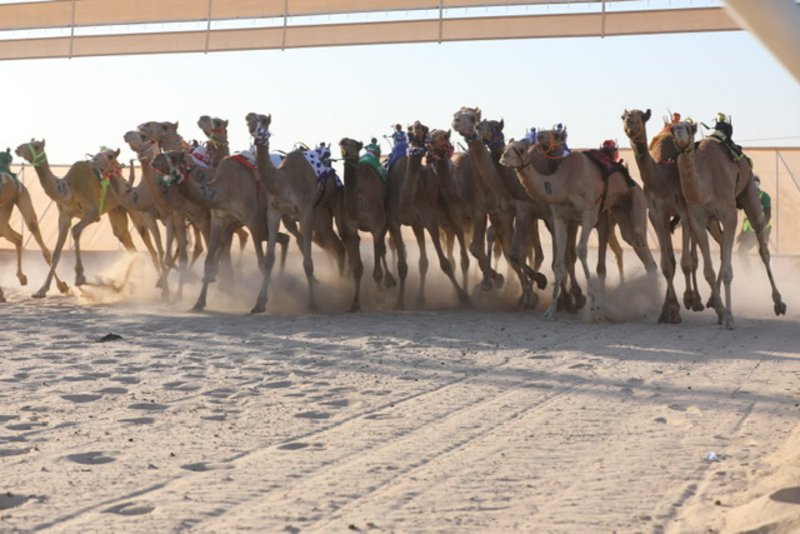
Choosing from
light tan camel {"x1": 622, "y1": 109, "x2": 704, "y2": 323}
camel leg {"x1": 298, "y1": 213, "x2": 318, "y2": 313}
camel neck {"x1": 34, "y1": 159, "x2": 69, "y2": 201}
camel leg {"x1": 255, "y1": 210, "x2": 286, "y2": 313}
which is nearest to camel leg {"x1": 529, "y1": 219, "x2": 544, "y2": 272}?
light tan camel {"x1": 622, "y1": 109, "x2": 704, "y2": 323}

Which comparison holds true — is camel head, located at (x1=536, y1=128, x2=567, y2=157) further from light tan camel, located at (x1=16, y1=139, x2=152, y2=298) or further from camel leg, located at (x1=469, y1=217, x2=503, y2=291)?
light tan camel, located at (x1=16, y1=139, x2=152, y2=298)

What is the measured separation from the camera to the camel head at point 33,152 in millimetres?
18125

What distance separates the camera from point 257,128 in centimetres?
1434

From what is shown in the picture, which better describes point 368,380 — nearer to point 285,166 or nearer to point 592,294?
point 592,294

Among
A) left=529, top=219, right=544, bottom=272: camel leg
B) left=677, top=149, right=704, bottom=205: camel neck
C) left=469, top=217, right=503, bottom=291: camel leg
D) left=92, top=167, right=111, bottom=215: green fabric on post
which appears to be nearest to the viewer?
left=677, top=149, right=704, bottom=205: camel neck

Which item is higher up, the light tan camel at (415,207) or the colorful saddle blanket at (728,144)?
the colorful saddle blanket at (728,144)

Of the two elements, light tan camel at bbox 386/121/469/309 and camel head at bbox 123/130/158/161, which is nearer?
light tan camel at bbox 386/121/469/309

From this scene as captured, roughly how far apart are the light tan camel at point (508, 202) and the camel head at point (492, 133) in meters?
0.07

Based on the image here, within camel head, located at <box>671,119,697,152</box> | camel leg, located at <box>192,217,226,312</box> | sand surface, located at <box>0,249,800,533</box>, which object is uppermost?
camel head, located at <box>671,119,697,152</box>

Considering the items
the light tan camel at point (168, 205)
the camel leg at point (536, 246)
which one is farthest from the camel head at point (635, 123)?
the light tan camel at point (168, 205)

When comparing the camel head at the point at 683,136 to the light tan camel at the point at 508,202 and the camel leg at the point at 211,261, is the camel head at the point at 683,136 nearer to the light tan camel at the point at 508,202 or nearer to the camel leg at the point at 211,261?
the light tan camel at the point at 508,202

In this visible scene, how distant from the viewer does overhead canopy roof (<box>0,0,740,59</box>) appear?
21766 mm

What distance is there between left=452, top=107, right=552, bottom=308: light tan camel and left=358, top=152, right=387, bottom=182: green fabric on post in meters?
1.24

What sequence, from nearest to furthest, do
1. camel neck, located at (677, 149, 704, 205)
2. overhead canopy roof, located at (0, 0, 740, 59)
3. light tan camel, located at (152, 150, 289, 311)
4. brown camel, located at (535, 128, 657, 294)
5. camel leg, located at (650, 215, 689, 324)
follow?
camel neck, located at (677, 149, 704, 205)
camel leg, located at (650, 215, 689, 324)
light tan camel, located at (152, 150, 289, 311)
brown camel, located at (535, 128, 657, 294)
overhead canopy roof, located at (0, 0, 740, 59)
